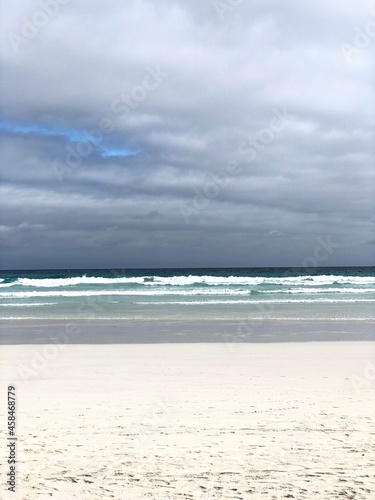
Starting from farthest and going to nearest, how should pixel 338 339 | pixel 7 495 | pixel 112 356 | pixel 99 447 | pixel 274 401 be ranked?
1. pixel 338 339
2. pixel 112 356
3. pixel 274 401
4. pixel 99 447
5. pixel 7 495

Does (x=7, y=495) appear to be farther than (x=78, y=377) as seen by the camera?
No

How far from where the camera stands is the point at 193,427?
633cm

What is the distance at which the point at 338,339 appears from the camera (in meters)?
14.1

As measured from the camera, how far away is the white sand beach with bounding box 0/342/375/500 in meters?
4.66

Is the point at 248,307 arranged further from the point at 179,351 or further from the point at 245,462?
the point at 245,462

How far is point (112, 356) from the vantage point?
38.1ft

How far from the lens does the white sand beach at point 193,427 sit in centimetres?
466

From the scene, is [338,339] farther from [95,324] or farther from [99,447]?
[99,447]

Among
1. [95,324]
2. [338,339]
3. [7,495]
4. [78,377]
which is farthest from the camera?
[95,324]

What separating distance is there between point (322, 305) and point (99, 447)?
20.9 metres

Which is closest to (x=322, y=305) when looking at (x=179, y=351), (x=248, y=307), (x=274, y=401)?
(x=248, y=307)

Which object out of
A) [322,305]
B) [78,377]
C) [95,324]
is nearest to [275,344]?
[78,377]

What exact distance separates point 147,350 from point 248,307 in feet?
41.2

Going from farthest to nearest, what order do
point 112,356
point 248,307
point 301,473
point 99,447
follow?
point 248,307
point 112,356
point 99,447
point 301,473
